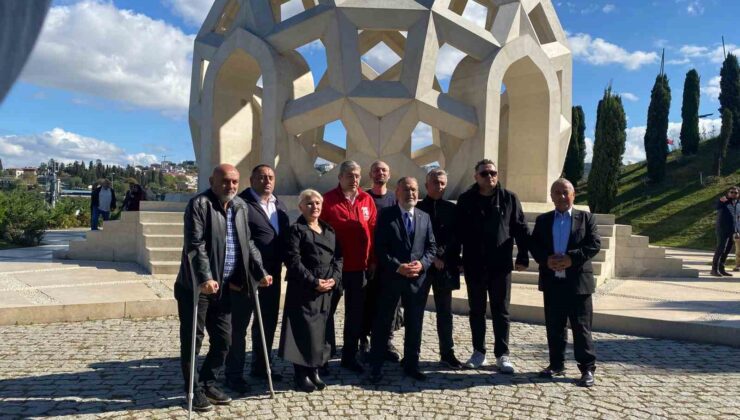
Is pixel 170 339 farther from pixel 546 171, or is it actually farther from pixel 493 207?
pixel 546 171

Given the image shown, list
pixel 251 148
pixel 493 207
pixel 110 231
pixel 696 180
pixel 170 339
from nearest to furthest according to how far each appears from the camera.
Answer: pixel 493 207 → pixel 170 339 → pixel 110 231 → pixel 251 148 → pixel 696 180

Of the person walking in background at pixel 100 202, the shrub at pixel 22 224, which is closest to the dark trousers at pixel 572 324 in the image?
the person walking in background at pixel 100 202

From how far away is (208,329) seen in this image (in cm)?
369

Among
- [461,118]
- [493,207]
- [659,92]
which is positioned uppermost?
[659,92]

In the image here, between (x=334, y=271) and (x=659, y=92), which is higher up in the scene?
(x=659, y=92)

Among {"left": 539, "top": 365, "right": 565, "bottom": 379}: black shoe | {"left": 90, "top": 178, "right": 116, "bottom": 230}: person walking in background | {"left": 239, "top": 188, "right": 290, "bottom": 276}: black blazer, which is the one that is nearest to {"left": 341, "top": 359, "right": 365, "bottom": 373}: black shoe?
{"left": 239, "top": 188, "right": 290, "bottom": 276}: black blazer

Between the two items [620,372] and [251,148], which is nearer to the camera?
[620,372]

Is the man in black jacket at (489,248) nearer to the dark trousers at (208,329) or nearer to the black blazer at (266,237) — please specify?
the black blazer at (266,237)

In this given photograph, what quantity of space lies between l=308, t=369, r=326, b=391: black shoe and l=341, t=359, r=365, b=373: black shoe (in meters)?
0.47

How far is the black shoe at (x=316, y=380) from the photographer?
3.94 m

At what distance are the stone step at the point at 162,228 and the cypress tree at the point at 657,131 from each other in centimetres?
2953

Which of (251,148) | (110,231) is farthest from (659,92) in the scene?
(110,231)

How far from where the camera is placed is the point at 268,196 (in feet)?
13.9

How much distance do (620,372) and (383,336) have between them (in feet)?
6.65
